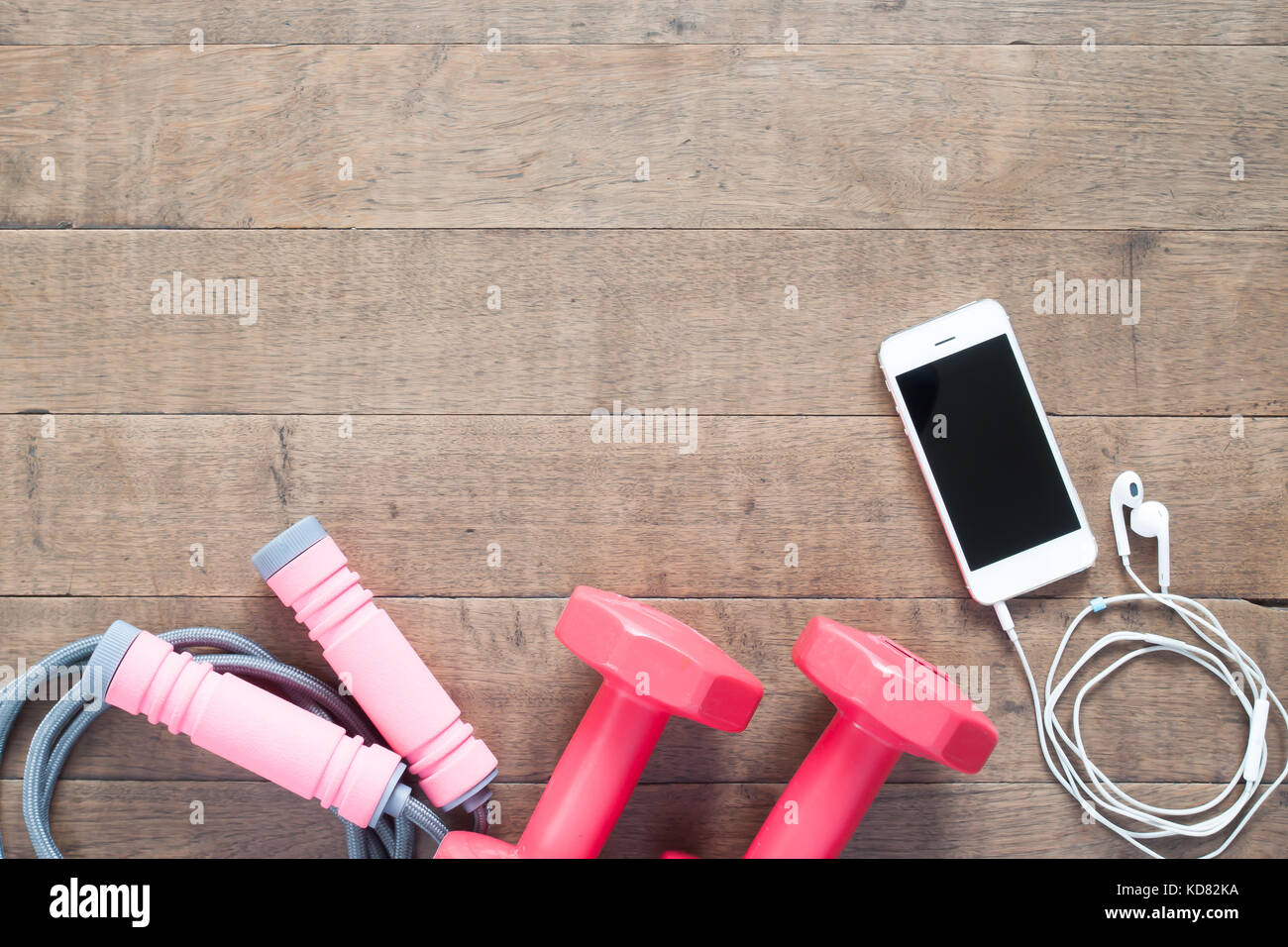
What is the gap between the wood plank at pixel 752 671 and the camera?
0.88 meters

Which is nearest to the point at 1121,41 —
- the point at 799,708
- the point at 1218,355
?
the point at 1218,355

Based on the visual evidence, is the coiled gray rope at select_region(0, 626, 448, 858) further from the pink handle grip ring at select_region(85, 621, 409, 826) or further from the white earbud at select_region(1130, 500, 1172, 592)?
the white earbud at select_region(1130, 500, 1172, 592)

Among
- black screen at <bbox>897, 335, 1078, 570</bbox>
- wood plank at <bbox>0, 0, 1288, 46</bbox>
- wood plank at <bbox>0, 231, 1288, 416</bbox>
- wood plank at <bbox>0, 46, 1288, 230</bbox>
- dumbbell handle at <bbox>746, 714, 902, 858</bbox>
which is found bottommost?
dumbbell handle at <bbox>746, 714, 902, 858</bbox>

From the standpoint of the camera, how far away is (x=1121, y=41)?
3.01ft

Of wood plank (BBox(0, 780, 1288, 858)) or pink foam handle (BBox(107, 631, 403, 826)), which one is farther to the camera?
wood plank (BBox(0, 780, 1288, 858))

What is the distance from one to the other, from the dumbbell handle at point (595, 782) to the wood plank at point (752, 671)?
0.12m

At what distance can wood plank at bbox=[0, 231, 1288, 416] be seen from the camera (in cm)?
89

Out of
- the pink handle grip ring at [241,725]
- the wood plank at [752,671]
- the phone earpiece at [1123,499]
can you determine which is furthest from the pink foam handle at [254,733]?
the phone earpiece at [1123,499]

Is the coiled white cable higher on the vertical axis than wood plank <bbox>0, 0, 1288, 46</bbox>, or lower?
lower

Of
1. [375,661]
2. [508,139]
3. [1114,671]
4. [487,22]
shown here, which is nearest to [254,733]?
[375,661]

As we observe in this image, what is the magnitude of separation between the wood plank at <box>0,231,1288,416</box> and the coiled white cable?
228 mm

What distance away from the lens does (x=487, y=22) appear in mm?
904

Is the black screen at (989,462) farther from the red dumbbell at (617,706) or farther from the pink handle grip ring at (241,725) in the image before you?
the pink handle grip ring at (241,725)

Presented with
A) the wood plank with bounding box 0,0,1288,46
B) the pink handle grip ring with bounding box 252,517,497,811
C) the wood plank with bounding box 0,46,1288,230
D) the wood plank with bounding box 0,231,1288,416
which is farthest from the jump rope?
the wood plank with bounding box 0,0,1288,46
